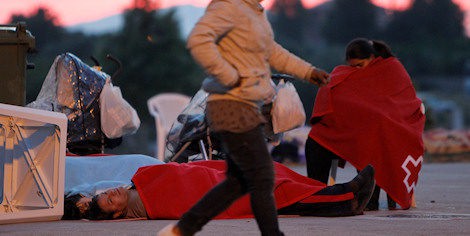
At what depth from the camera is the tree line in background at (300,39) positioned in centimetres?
5616

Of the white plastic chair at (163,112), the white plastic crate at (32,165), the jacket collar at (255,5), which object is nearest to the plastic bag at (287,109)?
the white plastic crate at (32,165)

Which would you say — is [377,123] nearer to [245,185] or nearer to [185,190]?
[185,190]

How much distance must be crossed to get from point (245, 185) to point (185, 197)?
2437 mm

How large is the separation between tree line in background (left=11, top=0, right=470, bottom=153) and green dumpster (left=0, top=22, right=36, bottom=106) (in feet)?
136

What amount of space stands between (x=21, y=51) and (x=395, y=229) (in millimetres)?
3463

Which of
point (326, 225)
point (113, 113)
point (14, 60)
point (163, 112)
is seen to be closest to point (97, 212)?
point (326, 225)

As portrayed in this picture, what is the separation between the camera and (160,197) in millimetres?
8328

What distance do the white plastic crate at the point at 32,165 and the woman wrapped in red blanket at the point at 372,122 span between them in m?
2.39

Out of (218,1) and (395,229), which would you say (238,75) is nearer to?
(218,1)

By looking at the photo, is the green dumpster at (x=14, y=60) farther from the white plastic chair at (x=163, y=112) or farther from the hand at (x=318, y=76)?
the white plastic chair at (x=163, y=112)

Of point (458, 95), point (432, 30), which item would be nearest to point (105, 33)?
point (458, 95)

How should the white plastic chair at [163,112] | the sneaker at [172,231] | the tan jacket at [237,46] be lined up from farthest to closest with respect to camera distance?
the white plastic chair at [163,112] → the sneaker at [172,231] → the tan jacket at [237,46]

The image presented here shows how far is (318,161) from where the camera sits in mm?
9711

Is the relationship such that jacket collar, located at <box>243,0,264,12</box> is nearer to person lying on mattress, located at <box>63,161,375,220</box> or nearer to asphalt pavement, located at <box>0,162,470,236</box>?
asphalt pavement, located at <box>0,162,470,236</box>
